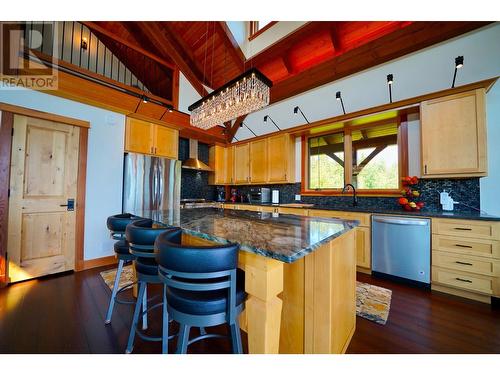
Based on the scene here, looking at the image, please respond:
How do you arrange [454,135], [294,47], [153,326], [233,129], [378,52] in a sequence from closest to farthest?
[153,326], [454,135], [378,52], [294,47], [233,129]

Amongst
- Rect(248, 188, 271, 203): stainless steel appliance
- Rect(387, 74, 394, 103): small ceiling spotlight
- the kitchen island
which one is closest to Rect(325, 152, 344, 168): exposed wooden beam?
Rect(387, 74, 394, 103): small ceiling spotlight

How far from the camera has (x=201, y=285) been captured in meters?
0.83

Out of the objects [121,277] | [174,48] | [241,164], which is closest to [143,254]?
[121,277]

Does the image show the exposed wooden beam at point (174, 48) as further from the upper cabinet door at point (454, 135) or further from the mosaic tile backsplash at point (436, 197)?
the upper cabinet door at point (454, 135)

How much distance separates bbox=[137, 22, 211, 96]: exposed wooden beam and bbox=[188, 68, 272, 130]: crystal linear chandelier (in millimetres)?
2174

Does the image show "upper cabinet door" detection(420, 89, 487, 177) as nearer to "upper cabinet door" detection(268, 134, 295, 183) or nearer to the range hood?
"upper cabinet door" detection(268, 134, 295, 183)

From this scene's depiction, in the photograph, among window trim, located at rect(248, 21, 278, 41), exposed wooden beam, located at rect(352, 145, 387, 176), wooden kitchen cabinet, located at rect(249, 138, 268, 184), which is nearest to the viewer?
exposed wooden beam, located at rect(352, 145, 387, 176)

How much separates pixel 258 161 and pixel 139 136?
2.32 metres

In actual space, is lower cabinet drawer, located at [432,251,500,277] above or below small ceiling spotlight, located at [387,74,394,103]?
below

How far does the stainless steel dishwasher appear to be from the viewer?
218 centimetres

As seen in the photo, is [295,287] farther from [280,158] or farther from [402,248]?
[280,158]

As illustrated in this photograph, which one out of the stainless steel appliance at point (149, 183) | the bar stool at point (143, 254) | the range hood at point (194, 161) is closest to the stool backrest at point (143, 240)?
the bar stool at point (143, 254)

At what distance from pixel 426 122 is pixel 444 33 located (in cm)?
93

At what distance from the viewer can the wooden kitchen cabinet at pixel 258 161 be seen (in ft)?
13.8
